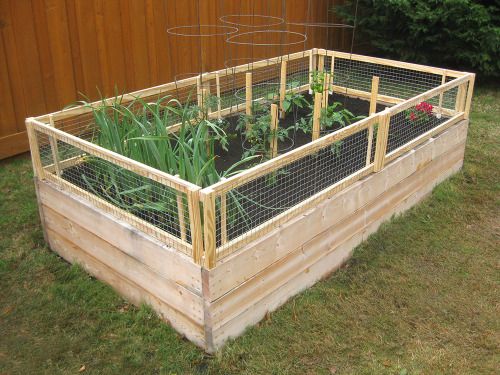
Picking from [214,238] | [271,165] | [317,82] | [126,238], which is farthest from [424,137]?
[126,238]

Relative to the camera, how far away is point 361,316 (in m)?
3.13

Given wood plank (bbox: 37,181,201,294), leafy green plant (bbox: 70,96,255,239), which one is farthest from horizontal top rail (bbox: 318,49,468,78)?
wood plank (bbox: 37,181,201,294)

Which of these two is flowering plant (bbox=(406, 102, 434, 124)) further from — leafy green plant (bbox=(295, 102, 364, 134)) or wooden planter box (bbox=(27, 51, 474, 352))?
wooden planter box (bbox=(27, 51, 474, 352))

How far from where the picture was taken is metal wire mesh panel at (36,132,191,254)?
2906mm

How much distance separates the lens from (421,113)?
477 centimetres

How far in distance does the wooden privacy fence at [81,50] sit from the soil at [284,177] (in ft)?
4.00

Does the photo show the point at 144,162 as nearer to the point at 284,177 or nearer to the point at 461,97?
the point at 284,177

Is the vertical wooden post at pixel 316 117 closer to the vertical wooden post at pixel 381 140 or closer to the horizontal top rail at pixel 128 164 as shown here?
the vertical wooden post at pixel 381 140

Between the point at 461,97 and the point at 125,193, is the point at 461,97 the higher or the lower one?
the higher one

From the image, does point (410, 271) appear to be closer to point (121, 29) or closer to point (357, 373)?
point (357, 373)

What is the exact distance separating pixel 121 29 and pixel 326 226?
3.31 meters

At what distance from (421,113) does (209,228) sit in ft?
9.34

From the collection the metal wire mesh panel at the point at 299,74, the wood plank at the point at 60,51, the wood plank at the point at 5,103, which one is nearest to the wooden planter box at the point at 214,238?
the wood plank at the point at 5,103

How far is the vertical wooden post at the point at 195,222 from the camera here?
2.59 m
